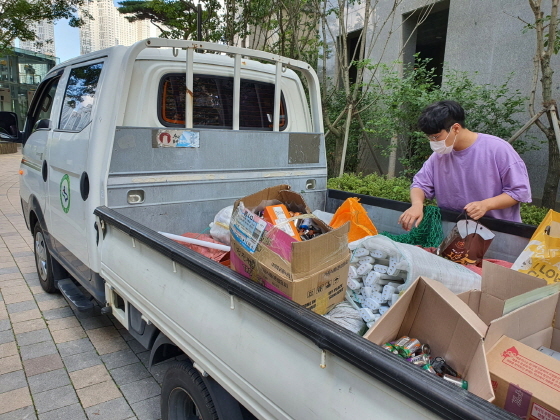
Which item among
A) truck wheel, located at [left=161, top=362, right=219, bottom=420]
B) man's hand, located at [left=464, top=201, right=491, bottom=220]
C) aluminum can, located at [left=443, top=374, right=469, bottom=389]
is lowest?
truck wheel, located at [left=161, top=362, right=219, bottom=420]

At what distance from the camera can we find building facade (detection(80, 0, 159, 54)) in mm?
18333

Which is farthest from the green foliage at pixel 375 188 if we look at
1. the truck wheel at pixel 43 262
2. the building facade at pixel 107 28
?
the building facade at pixel 107 28

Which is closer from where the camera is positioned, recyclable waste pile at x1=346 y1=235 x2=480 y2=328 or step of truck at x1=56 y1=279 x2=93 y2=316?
→ recyclable waste pile at x1=346 y1=235 x2=480 y2=328

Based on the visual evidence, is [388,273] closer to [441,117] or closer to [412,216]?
[412,216]

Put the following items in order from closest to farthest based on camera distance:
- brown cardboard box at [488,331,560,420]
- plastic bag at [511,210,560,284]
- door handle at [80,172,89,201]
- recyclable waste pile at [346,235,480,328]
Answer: brown cardboard box at [488,331,560,420] < recyclable waste pile at [346,235,480,328] < plastic bag at [511,210,560,284] < door handle at [80,172,89,201]

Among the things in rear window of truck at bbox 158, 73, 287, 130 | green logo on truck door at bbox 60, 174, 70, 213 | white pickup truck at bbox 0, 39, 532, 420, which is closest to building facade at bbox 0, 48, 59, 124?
white pickup truck at bbox 0, 39, 532, 420

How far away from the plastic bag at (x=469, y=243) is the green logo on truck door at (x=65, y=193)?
8.37ft

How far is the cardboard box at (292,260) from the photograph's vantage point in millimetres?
1463

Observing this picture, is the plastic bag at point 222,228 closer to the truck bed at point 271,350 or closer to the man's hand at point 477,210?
the truck bed at point 271,350

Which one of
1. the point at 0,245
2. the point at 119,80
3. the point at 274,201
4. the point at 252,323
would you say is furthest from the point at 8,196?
the point at 252,323

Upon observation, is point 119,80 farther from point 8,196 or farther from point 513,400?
point 8,196

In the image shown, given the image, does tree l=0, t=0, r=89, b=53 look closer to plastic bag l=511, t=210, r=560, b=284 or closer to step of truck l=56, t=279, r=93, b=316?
step of truck l=56, t=279, r=93, b=316

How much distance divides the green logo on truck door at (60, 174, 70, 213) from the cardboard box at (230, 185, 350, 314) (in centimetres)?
173

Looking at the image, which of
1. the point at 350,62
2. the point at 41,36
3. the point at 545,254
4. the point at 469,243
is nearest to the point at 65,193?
the point at 469,243
